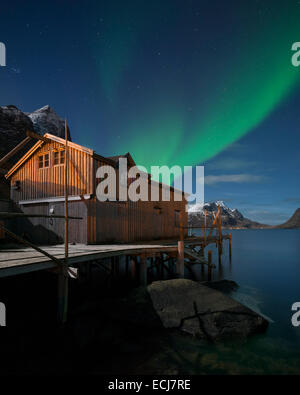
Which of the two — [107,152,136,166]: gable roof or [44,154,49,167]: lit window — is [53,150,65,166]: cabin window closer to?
[44,154,49,167]: lit window

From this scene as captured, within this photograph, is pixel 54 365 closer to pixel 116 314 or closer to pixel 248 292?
pixel 116 314

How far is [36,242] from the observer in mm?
15844

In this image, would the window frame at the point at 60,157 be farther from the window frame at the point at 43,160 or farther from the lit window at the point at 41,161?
the lit window at the point at 41,161

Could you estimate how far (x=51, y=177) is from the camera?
15.5 metres

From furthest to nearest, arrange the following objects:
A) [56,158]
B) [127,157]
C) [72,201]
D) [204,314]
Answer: [127,157] < [56,158] < [72,201] < [204,314]

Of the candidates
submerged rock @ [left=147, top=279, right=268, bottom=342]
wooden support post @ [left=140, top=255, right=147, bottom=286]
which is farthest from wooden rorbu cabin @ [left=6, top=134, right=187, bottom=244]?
submerged rock @ [left=147, top=279, right=268, bottom=342]

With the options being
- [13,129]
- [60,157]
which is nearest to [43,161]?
[60,157]

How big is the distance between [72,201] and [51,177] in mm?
2659

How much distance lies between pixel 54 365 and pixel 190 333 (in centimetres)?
465

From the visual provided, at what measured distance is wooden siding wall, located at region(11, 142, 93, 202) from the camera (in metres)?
14.1

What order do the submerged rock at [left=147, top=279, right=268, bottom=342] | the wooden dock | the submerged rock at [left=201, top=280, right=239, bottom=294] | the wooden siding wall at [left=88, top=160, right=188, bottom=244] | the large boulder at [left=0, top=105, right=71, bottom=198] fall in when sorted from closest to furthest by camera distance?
the wooden dock < the submerged rock at [left=147, top=279, right=268, bottom=342] < the wooden siding wall at [left=88, top=160, right=188, bottom=244] < the submerged rock at [left=201, top=280, right=239, bottom=294] < the large boulder at [left=0, top=105, right=71, bottom=198]

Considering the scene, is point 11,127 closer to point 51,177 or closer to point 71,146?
point 51,177

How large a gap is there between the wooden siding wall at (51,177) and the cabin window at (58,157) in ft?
0.76

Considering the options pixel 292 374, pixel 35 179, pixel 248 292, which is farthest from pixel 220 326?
pixel 35 179
